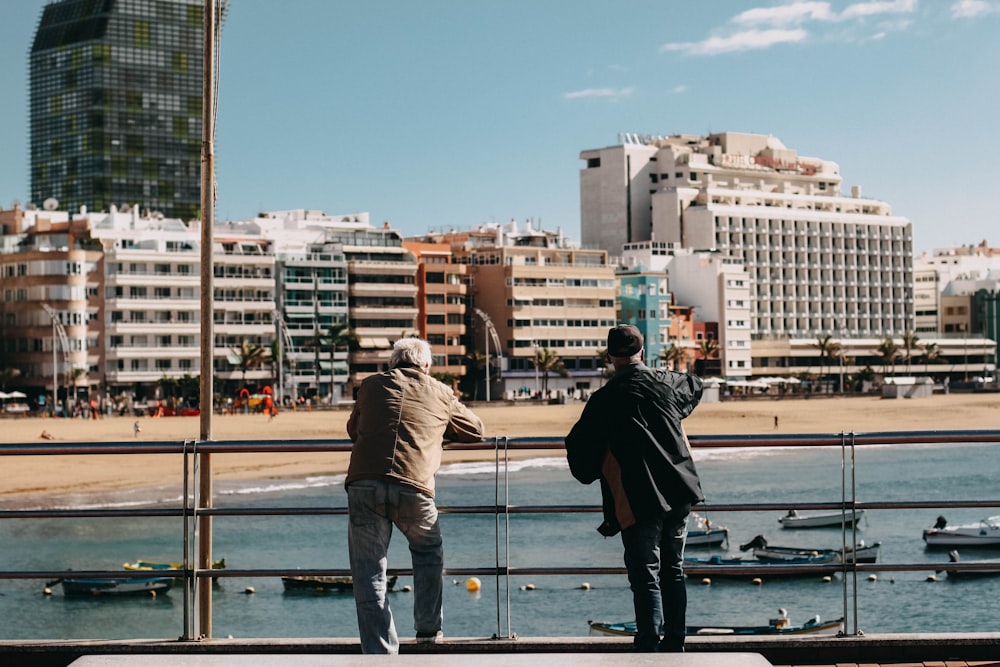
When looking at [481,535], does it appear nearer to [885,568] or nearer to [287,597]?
[287,597]

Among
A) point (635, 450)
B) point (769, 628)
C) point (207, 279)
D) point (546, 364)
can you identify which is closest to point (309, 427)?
point (546, 364)

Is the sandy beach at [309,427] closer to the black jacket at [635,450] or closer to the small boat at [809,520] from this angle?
the small boat at [809,520]

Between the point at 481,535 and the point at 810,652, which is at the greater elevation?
the point at 810,652

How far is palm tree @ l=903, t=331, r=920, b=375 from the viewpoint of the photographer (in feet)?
479

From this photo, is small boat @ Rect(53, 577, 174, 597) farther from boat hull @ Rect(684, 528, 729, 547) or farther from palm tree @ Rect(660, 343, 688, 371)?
palm tree @ Rect(660, 343, 688, 371)

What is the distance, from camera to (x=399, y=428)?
276 inches

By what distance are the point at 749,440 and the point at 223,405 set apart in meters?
93.4

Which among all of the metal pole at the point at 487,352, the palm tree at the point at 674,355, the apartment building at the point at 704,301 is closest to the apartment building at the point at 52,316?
the metal pole at the point at 487,352

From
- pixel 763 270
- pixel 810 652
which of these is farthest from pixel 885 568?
pixel 763 270

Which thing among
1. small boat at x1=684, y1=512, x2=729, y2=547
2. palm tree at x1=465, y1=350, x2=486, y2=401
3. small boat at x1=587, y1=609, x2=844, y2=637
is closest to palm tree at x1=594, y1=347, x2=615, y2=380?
palm tree at x1=465, y1=350, x2=486, y2=401

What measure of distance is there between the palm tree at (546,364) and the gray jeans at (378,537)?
11093 centimetres

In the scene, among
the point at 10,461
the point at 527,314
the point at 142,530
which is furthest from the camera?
the point at 527,314

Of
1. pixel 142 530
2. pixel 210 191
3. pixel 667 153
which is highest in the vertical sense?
pixel 667 153

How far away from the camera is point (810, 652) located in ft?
24.4
